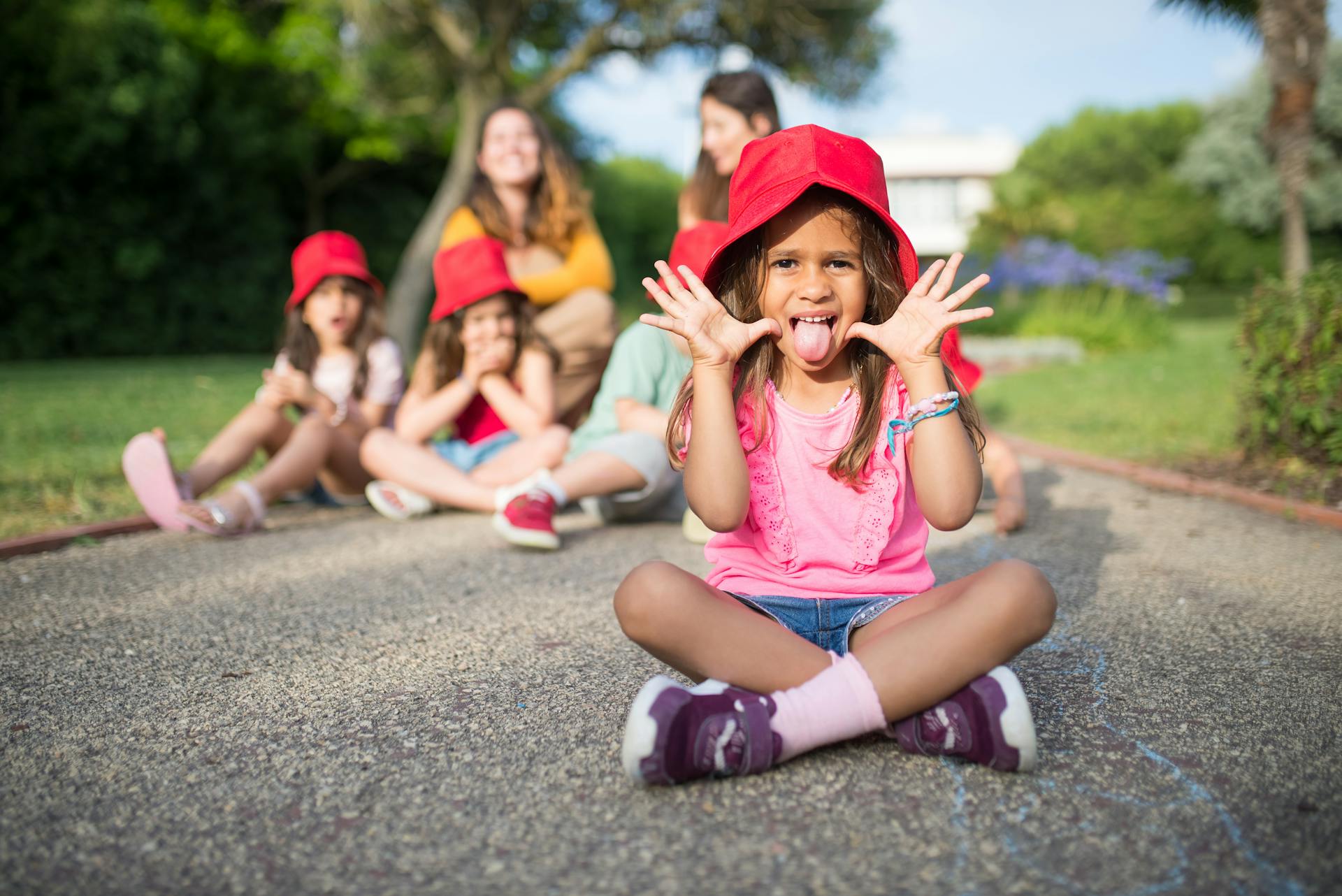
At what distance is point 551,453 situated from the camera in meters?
3.94

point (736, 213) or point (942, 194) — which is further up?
point (942, 194)

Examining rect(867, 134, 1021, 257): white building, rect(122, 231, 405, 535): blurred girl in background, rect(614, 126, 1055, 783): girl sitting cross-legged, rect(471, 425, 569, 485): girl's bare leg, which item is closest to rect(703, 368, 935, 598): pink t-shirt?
rect(614, 126, 1055, 783): girl sitting cross-legged

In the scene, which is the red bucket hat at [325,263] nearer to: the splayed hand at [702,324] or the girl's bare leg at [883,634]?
the splayed hand at [702,324]

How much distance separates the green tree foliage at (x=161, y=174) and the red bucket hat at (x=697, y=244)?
12278mm

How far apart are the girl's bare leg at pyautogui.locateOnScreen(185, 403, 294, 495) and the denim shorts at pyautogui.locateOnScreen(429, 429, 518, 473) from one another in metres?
0.61

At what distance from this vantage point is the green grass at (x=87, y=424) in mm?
4012

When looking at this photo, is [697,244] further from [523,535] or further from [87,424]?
[87,424]

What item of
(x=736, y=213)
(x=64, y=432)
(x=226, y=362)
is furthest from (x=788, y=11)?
(x=736, y=213)

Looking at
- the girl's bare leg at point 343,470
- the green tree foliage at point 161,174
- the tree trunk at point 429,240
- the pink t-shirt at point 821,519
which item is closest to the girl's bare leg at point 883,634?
the pink t-shirt at point 821,519

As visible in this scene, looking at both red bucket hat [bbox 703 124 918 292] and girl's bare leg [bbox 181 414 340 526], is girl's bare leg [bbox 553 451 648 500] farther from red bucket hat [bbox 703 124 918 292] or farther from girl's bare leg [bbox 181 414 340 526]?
red bucket hat [bbox 703 124 918 292]

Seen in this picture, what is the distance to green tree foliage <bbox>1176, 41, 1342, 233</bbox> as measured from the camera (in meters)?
28.0

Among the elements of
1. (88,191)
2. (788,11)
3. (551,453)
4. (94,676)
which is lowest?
(94,676)

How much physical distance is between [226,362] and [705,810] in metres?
13.6

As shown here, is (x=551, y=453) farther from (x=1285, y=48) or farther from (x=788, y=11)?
(x=788, y=11)
